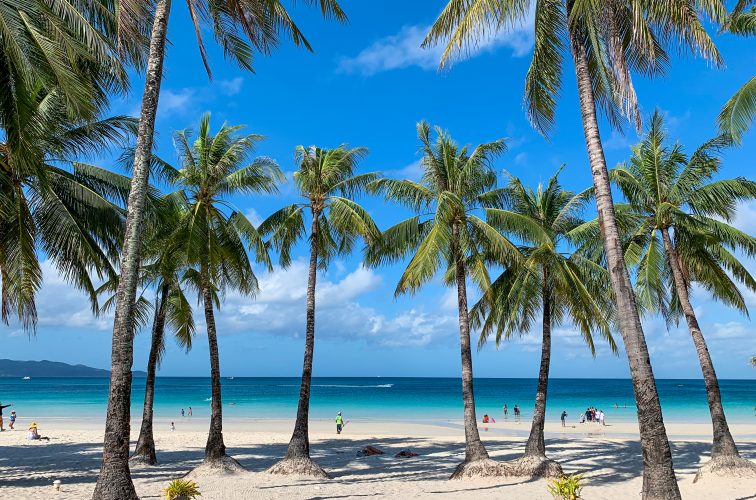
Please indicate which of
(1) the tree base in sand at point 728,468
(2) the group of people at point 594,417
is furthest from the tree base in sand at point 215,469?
(2) the group of people at point 594,417

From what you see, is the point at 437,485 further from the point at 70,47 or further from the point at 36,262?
the point at 70,47

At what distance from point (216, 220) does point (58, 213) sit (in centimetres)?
461

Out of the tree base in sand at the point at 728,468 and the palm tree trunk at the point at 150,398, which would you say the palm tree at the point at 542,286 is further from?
the palm tree trunk at the point at 150,398

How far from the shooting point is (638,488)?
13469 mm

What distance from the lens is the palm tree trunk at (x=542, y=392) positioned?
1552 cm

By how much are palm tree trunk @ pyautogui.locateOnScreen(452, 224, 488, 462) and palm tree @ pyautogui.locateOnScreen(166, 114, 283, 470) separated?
568 cm

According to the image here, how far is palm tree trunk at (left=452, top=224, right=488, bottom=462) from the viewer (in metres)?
15.1

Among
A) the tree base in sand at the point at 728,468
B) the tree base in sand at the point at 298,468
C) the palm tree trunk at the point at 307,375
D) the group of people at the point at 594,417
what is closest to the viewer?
the tree base in sand at the point at 728,468

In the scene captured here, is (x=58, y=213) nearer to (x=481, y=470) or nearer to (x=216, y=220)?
(x=216, y=220)

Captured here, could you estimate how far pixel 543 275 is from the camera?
16938 millimetres

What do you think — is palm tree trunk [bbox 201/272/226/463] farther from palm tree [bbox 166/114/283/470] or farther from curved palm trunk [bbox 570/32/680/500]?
curved palm trunk [bbox 570/32/680/500]

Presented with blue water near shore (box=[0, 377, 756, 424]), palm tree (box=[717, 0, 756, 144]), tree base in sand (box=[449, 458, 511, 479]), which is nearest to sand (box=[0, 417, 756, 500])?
tree base in sand (box=[449, 458, 511, 479])

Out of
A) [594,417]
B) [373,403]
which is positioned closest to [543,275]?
[594,417]

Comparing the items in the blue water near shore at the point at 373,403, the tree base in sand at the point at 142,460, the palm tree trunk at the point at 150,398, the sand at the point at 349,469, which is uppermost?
the palm tree trunk at the point at 150,398
